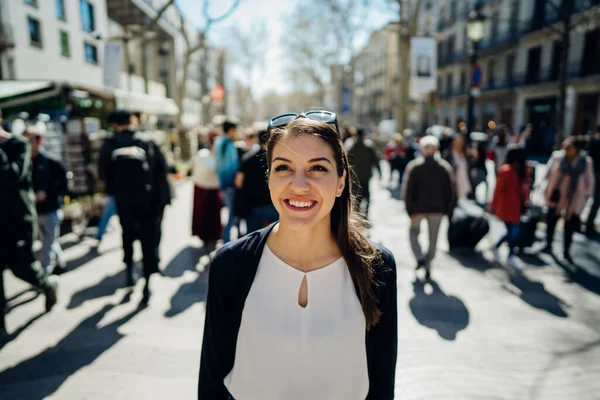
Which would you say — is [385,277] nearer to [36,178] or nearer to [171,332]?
[171,332]

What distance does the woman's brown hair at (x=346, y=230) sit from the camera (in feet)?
4.68

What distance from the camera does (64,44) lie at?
68.8 ft

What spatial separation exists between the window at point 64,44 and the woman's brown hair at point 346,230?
23.6m

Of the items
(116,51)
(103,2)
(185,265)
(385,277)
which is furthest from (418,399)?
(103,2)

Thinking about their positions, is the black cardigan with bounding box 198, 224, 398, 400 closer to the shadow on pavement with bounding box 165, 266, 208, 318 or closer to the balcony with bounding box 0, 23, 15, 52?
the shadow on pavement with bounding box 165, 266, 208, 318

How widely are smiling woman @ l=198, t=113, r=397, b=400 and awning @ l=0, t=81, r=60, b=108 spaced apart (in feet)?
27.4

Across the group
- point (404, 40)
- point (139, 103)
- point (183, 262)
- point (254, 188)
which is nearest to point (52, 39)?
point (139, 103)

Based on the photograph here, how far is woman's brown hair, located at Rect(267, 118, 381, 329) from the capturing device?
1.43m

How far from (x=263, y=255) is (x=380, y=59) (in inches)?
2424

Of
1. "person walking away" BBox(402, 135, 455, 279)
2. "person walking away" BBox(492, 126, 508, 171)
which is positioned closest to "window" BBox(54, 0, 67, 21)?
"person walking away" BBox(492, 126, 508, 171)

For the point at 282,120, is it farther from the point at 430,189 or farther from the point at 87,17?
the point at 87,17

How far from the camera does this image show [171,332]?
3.80 metres

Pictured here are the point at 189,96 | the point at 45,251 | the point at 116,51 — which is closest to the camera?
the point at 45,251

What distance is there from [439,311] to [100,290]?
12.4ft
